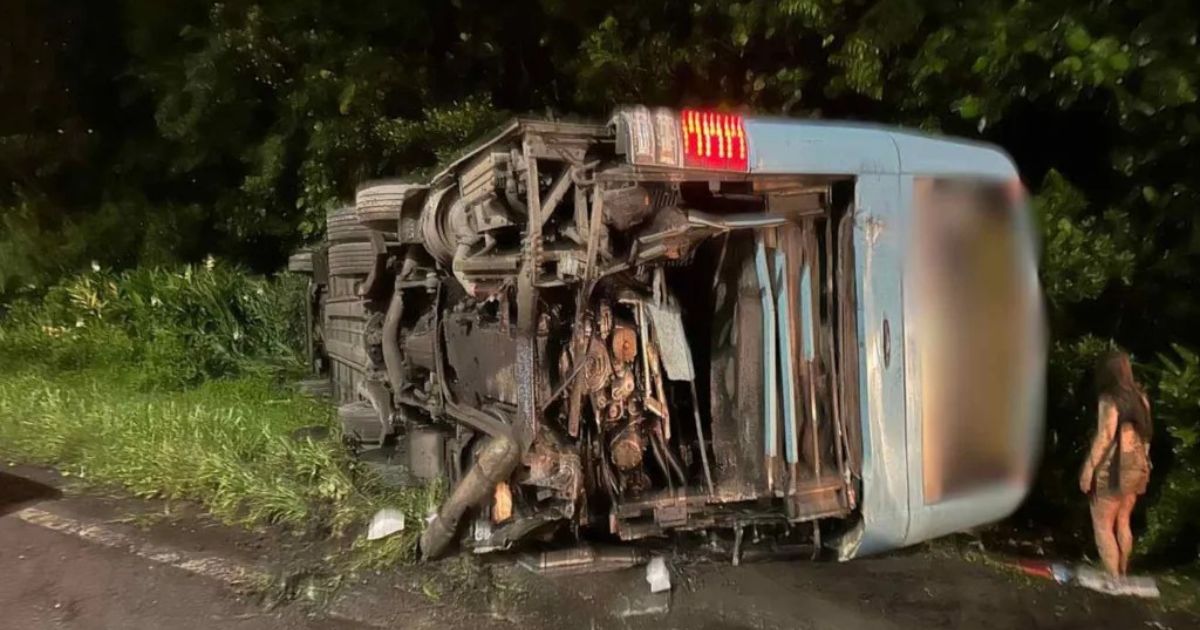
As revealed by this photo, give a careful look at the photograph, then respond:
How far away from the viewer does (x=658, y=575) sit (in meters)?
4.45

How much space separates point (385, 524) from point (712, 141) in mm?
2778

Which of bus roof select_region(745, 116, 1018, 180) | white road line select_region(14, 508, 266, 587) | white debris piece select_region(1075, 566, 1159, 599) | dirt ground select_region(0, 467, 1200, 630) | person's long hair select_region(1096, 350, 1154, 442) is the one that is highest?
bus roof select_region(745, 116, 1018, 180)

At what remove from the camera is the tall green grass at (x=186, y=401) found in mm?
5484

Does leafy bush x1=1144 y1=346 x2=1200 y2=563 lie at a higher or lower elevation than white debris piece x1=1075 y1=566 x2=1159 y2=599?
higher

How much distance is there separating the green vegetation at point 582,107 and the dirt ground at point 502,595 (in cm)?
115

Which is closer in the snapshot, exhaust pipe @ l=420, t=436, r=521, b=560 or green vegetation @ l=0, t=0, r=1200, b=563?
exhaust pipe @ l=420, t=436, r=521, b=560

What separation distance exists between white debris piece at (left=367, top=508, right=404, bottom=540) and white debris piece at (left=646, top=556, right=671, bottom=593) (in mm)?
1396

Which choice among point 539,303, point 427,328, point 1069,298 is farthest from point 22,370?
point 1069,298

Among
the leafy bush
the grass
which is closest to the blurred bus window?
the leafy bush

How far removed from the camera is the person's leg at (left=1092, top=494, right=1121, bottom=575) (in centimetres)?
456

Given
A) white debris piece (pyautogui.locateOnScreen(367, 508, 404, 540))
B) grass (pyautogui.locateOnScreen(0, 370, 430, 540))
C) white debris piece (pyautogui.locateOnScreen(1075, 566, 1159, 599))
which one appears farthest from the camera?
grass (pyautogui.locateOnScreen(0, 370, 430, 540))

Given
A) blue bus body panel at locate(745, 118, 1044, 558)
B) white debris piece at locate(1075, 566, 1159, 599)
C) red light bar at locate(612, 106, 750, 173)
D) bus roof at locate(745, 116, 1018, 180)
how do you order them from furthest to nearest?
white debris piece at locate(1075, 566, 1159, 599) < blue bus body panel at locate(745, 118, 1044, 558) < bus roof at locate(745, 116, 1018, 180) < red light bar at locate(612, 106, 750, 173)

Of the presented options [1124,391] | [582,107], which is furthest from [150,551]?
[582,107]

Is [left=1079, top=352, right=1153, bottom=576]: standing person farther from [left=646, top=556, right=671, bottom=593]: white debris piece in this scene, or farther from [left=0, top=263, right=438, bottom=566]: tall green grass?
[left=0, top=263, right=438, bottom=566]: tall green grass
